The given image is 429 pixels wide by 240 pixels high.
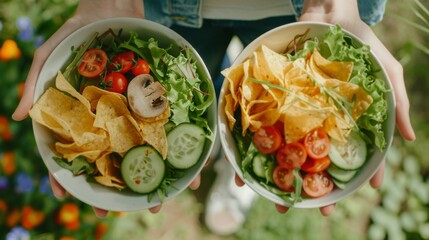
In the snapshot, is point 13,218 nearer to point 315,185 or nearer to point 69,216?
point 69,216

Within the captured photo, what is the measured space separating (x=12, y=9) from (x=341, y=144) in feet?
6.63

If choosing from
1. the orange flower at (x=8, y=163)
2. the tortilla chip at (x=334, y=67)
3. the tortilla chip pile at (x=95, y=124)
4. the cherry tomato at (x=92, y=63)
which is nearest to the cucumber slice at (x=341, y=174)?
the tortilla chip at (x=334, y=67)

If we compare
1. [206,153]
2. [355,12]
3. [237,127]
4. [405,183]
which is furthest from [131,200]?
[405,183]

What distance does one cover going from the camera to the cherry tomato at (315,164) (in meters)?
1.89

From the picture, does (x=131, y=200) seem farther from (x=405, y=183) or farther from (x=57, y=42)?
(x=405, y=183)

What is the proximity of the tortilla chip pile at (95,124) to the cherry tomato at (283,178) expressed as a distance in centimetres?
41

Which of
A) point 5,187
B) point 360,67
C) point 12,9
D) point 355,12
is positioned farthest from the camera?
point 12,9

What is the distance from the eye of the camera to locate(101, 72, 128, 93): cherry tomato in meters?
1.91

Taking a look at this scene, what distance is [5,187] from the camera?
2680 mm

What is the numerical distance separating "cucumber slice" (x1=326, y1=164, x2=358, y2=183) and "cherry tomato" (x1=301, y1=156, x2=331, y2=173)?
4cm

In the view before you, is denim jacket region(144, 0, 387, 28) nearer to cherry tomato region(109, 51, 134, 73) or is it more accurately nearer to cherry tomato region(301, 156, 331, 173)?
cherry tomato region(109, 51, 134, 73)

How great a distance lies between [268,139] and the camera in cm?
188

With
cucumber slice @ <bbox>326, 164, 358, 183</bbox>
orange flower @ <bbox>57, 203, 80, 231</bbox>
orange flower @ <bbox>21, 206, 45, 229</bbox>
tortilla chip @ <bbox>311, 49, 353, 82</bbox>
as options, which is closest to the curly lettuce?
tortilla chip @ <bbox>311, 49, 353, 82</bbox>

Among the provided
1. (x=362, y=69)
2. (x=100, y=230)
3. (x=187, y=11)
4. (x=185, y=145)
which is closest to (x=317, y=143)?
(x=362, y=69)
